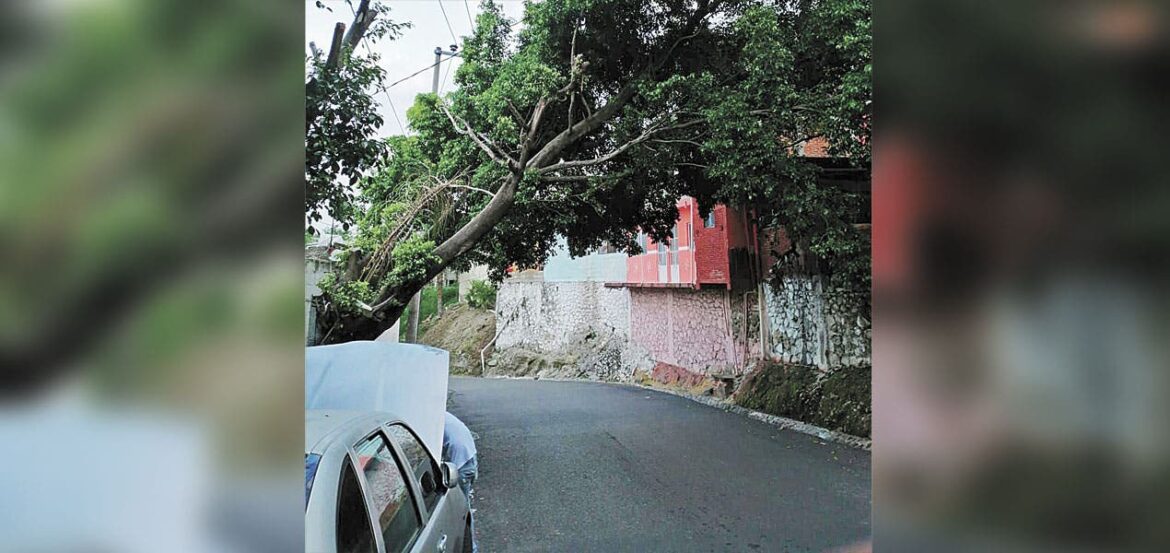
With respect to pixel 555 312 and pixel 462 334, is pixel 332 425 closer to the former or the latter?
pixel 555 312

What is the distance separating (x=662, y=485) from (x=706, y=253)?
396 inches

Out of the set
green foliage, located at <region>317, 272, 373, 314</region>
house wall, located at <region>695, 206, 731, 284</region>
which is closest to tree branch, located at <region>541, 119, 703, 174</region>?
green foliage, located at <region>317, 272, 373, 314</region>

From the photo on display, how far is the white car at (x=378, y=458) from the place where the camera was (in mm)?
2168

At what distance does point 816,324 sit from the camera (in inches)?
500

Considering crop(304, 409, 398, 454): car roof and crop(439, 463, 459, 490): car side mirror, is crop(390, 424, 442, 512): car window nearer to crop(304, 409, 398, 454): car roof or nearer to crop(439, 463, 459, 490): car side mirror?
crop(439, 463, 459, 490): car side mirror

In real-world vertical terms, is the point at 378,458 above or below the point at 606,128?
below

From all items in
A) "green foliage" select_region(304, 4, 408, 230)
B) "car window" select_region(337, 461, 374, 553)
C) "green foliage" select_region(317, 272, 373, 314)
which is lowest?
"car window" select_region(337, 461, 374, 553)

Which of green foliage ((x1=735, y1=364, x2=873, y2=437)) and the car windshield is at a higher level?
the car windshield
